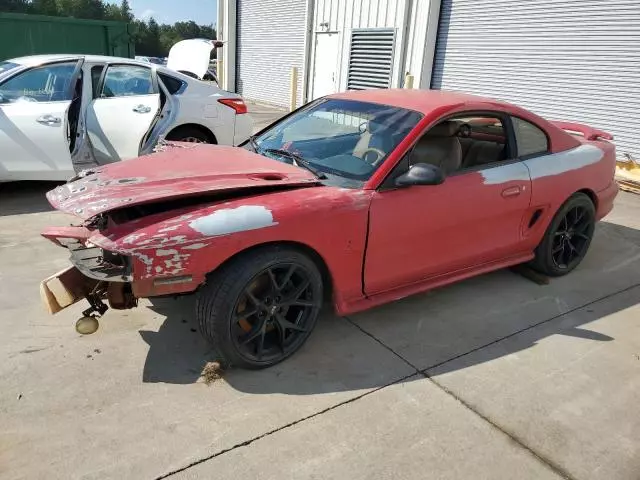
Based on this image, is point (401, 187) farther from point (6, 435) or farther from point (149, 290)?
point (6, 435)

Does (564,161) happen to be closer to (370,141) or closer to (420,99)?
(420,99)

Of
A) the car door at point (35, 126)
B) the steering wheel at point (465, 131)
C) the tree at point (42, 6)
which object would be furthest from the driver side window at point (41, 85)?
the tree at point (42, 6)

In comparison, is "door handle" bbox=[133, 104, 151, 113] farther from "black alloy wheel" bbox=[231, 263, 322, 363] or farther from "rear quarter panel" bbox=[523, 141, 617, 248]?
"rear quarter panel" bbox=[523, 141, 617, 248]

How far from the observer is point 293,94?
571 inches

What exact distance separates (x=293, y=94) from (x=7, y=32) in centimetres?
688

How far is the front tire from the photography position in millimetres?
2713

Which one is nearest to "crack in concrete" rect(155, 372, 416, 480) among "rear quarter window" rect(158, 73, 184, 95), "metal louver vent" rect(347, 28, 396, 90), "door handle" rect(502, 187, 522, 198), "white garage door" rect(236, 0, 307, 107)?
"door handle" rect(502, 187, 522, 198)

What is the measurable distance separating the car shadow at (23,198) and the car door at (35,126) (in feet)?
1.03

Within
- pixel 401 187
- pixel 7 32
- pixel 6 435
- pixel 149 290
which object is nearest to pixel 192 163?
pixel 149 290

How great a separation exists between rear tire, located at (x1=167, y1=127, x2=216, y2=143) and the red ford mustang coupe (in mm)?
2403

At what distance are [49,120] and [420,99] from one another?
3882mm

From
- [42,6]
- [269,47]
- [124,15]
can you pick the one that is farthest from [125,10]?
[269,47]

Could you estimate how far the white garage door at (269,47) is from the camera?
16469 millimetres

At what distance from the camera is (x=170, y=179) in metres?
2.97
